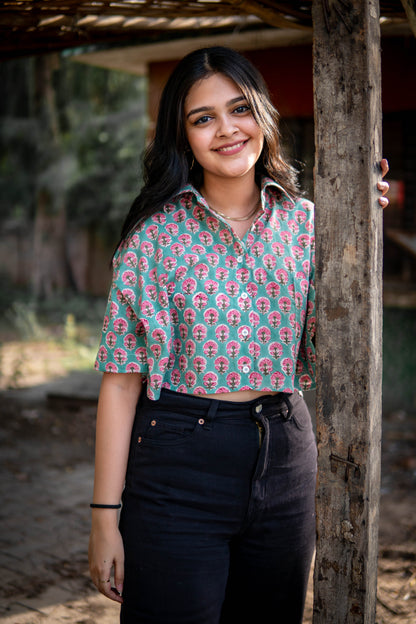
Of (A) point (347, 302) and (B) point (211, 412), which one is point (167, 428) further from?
(A) point (347, 302)

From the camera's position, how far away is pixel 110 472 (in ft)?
6.02

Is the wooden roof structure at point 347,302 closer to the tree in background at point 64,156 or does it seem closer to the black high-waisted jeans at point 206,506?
the black high-waisted jeans at point 206,506

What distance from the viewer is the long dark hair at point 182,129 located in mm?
1898

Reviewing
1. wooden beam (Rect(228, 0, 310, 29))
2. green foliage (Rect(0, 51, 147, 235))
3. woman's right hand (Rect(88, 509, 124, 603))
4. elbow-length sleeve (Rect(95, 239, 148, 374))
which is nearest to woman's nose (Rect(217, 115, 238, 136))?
elbow-length sleeve (Rect(95, 239, 148, 374))

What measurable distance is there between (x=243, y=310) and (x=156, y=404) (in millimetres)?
361

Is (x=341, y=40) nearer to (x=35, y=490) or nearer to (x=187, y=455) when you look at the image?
(x=187, y=455)

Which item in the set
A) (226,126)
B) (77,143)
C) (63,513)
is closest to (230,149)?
(226,126)

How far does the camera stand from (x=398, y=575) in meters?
3.60

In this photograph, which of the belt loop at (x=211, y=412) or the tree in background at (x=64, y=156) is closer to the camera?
the belt loop at (x=211, y=412)

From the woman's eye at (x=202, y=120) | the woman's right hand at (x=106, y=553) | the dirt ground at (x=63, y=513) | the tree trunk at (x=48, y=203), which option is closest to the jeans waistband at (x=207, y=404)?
the woman's right hand at (x=106, y=553)

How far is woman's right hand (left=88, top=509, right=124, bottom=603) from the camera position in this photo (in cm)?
180

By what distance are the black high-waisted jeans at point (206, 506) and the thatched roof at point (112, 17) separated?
4.64 feet

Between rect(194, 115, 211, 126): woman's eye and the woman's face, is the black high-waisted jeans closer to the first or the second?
the woman's face

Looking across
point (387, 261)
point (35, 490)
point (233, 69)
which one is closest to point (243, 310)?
point (233, 69)
